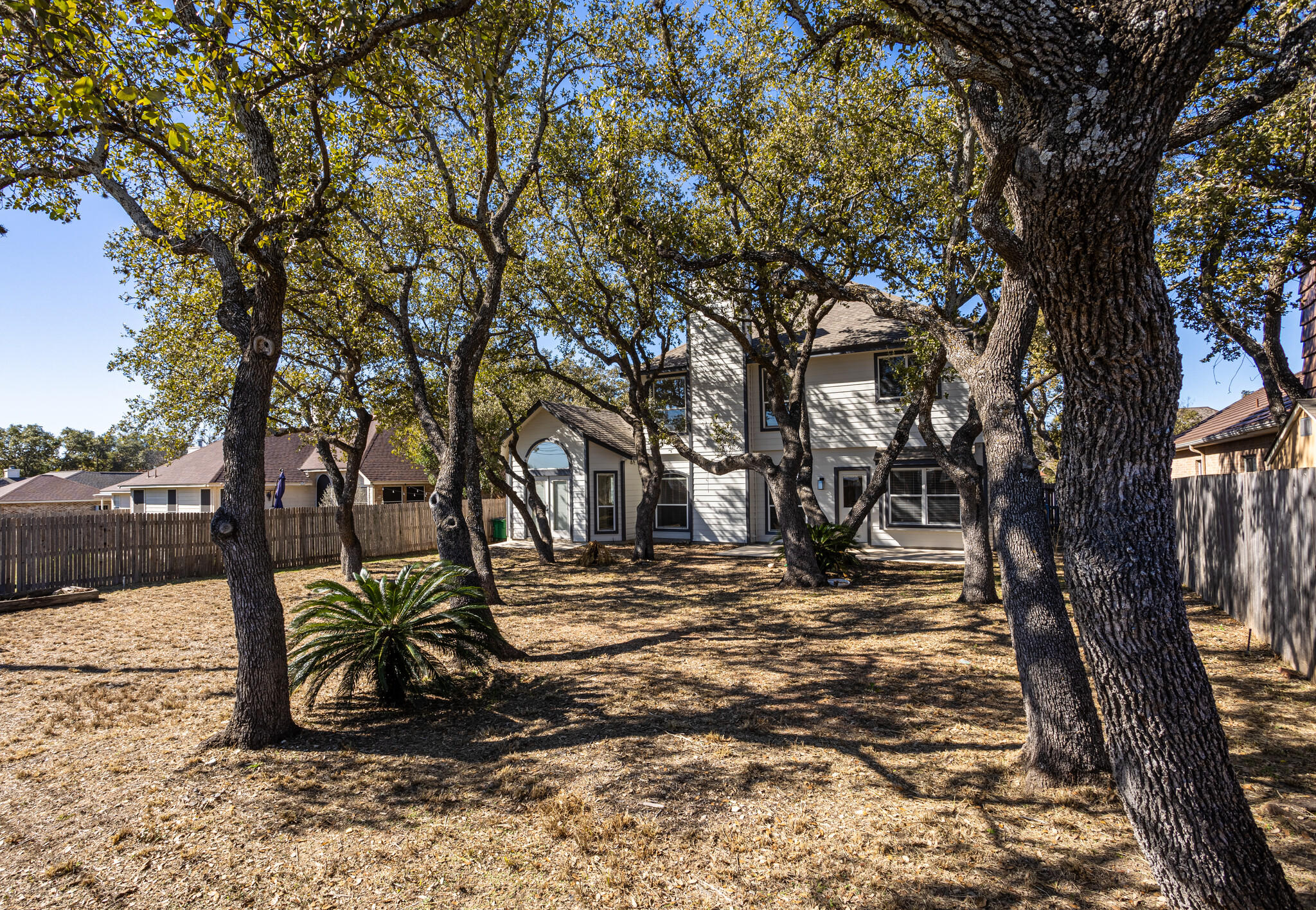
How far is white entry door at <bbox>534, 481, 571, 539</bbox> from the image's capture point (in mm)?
A: 23719

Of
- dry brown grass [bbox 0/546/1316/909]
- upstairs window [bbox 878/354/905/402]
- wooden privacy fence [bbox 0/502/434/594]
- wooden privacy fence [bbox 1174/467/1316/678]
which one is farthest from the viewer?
upstairs window [bbox 878/354/905/402]

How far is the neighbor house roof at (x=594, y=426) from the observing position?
21.9 m

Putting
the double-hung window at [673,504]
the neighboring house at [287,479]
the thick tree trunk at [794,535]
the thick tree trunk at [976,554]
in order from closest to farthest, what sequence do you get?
the thick tree trunk at [976,554], the thick tree trunk at [794,535], the double-hung window at [673,504], the neighboring house at [287,479]

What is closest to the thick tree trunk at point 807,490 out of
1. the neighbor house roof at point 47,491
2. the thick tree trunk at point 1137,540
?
the thick tree trunk at point 1137,540

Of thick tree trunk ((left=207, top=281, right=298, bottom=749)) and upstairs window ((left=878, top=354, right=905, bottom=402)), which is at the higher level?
upstairs window ((left=878, top=354, right=905, bottom=402))

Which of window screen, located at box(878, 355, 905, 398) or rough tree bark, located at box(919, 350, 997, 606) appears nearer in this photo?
rough tree bark, located at box(919, 350, 997, 606)

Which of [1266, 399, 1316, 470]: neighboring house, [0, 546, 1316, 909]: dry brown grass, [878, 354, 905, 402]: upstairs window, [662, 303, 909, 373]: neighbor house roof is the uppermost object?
[662, 303, 909, 373]: neighbor house roof

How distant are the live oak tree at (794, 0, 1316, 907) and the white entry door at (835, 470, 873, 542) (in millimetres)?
16588

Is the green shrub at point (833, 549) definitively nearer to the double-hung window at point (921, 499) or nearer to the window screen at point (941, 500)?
the double-hung window at point (921, 499)

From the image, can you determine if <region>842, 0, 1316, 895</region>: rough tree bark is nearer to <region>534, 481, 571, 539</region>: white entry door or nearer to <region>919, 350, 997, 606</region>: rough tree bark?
<region>919, 350, 997, 606</region>: rough tree bark

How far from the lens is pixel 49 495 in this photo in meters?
36.2

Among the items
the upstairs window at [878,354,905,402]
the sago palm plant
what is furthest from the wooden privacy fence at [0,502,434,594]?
the upstairs window at [878,354,905,402]

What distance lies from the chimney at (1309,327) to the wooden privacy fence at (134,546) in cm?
2058

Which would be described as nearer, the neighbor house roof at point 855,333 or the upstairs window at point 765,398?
the neighbor house roof at point 855,333
